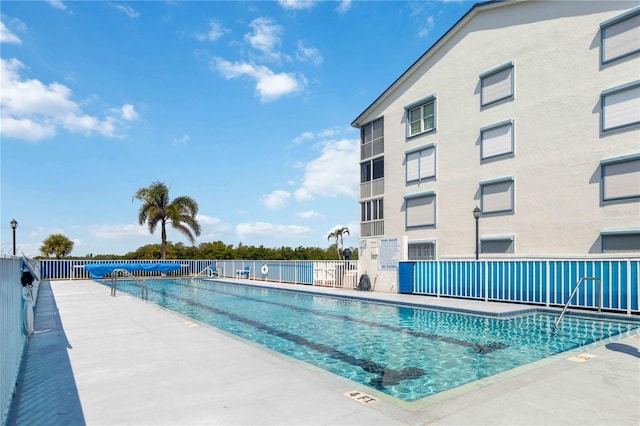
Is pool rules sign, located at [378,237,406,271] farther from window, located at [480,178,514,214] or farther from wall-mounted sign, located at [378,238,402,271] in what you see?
window, located at [480,178,514,214]

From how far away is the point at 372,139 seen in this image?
26.0 metres

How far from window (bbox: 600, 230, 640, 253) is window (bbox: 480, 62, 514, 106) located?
7676 millimetres

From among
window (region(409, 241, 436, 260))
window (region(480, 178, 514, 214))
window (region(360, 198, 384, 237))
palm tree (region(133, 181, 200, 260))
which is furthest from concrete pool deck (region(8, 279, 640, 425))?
palm tree (region(133, 181, 200, 260))

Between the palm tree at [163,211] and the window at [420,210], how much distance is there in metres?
18.4

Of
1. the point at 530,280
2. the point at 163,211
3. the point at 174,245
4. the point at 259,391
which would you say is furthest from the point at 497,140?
the point at 174,245

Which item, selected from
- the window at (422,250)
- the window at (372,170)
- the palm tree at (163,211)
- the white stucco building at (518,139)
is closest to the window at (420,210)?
the white stucco building at (518,139)

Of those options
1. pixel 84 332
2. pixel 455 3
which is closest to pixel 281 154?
pixel 455 3

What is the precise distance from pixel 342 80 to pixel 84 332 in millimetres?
15644

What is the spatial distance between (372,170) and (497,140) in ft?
29.8

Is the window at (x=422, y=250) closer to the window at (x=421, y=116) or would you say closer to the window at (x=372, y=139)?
the window at (x=421, y=116)

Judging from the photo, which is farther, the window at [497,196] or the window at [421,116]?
the window at [421,116]

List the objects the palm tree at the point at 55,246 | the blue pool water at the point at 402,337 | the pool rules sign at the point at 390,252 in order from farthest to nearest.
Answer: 1. the palm tree at the point at 55,246
2. the pool rules sign at the point at 390,252
3. the blue pool water at the point at 402,337

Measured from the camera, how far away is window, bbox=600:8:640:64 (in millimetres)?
14133

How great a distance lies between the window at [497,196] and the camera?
1762cm
